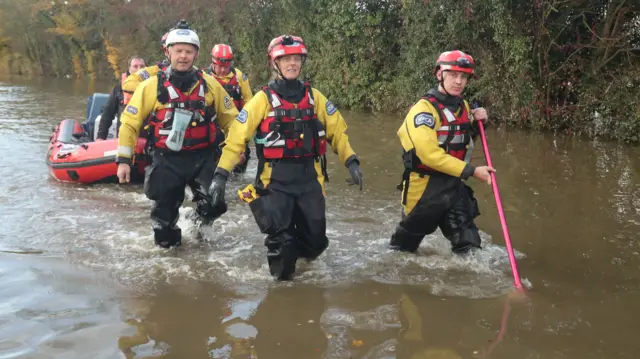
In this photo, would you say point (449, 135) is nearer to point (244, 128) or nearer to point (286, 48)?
point (286, 48)

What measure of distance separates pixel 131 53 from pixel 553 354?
1353 inches

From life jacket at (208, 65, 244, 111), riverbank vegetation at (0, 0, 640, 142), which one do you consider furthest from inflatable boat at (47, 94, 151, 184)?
riverbank vegetation at (0, 0, 640, 142)

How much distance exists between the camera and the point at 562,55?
12.5m

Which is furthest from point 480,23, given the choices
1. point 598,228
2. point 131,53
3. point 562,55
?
point 131,53

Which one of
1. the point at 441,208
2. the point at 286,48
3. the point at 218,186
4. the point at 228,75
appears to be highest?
the point at 286,48

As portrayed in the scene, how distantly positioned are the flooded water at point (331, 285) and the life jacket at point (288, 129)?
3.42 feet

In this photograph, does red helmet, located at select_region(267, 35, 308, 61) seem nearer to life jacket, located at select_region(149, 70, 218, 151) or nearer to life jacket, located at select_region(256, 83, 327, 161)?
life jacket, located at select_region(256, 83, 327, 161)

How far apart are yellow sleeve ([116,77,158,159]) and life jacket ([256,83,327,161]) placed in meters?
1.13

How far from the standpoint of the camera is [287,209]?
4.69 m

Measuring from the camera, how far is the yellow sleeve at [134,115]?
16.8ft

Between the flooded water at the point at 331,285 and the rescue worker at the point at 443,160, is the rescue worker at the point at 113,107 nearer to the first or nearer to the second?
the flooded water at the point at 331,285

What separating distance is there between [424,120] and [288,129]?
1031 millimetres

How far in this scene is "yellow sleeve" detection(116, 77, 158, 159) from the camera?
16.8 feet

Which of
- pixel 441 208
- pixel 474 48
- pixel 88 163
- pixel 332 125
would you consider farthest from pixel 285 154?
pixel 474 48
